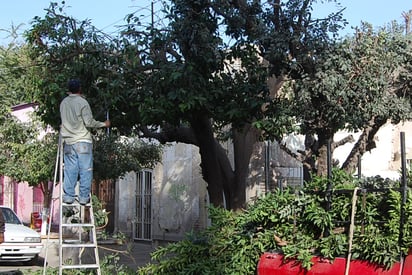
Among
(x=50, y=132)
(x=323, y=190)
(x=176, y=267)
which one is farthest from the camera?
(x=50, y=132)

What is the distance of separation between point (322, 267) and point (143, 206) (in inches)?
698

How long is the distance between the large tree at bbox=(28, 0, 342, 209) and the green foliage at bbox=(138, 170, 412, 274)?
6.88ft

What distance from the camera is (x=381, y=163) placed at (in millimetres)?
18781

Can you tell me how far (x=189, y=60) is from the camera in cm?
1000

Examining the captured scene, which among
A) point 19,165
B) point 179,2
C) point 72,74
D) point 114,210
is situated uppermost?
point 179,2

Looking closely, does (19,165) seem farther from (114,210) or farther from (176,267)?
(176,267)

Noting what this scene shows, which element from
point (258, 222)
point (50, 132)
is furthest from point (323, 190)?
point (50, 132)

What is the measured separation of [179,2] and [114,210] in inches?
644

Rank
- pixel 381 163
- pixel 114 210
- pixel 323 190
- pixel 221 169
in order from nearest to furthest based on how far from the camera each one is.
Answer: pixel 323 190
pixel 221 169
pixel 381 163
pixel 114 210

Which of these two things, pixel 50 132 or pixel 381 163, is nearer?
pixel 381 163

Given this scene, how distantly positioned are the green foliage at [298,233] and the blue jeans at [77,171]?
1.47m

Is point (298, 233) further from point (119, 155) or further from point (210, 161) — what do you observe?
point (119, 155)

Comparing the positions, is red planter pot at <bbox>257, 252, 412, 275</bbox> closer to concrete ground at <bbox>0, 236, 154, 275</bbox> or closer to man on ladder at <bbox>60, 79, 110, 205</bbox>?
man on ladder at <bbox>60, 79, 110, 205</bbox>

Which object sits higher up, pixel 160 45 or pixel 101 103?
pixel 160 45
